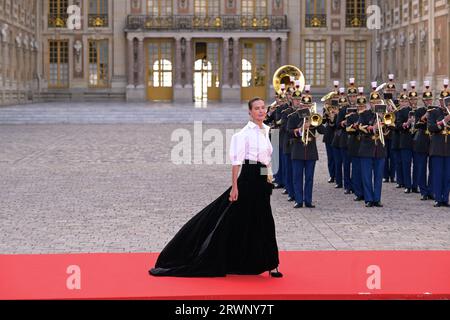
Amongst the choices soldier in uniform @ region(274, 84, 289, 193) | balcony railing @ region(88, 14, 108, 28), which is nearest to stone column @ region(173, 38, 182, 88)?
balcony railing @ region(88, 14, 108, 28)

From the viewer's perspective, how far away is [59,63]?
5300cm

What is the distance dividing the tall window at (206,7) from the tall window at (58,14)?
6.96 metres

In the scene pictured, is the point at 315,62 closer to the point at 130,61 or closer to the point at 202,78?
the point at 202,78

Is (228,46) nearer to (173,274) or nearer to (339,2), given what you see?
(339,2)

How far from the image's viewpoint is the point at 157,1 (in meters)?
52.6

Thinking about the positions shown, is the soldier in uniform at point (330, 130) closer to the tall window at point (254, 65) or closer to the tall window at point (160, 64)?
the tall window at point (254, 65)

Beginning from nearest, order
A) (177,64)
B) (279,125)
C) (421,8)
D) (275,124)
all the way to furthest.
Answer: (279,125) < (275,124) < (421,8) < (177,64)

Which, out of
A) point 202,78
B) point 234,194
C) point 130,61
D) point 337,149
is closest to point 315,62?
point 202,78

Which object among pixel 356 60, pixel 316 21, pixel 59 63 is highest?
pixel 316 21

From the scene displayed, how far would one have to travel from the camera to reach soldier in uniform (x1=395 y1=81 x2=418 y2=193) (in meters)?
15.9

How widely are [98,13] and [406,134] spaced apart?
3856 cm

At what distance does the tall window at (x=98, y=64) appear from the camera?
5281 centimetres

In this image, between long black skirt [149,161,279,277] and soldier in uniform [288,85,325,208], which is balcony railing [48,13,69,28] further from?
long black skirt [149,161,279,277]

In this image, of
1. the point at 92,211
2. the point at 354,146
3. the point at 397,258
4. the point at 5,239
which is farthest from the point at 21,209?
the point at 397,258
